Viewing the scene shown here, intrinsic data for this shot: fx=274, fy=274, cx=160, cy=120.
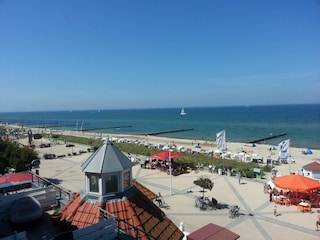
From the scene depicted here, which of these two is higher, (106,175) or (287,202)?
(106,175)

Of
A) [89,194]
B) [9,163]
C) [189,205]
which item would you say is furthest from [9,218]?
[9,163]

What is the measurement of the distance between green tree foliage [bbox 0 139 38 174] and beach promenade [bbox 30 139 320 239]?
318 cm

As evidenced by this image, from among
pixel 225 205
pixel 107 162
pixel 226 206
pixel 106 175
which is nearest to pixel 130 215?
pixel 106 175

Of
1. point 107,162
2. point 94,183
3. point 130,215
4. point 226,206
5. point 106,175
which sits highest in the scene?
point 107,162

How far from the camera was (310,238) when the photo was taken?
42.6ft

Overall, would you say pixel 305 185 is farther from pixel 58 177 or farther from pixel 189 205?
pixel 58 177

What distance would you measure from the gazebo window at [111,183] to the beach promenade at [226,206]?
7.14 metres

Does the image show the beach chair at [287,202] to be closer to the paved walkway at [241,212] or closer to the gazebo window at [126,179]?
the paved walkway at [241,212]

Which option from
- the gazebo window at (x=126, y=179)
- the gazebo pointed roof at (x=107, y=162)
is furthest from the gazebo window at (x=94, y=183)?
the gazebo window at (x=126, y=179)

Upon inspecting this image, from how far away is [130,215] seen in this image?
7.68m

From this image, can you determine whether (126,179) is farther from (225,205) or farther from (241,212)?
(225,205)

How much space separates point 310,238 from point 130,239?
35.8 ft

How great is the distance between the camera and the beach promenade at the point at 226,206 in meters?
14.0

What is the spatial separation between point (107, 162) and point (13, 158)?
Answer: 16129 mm
